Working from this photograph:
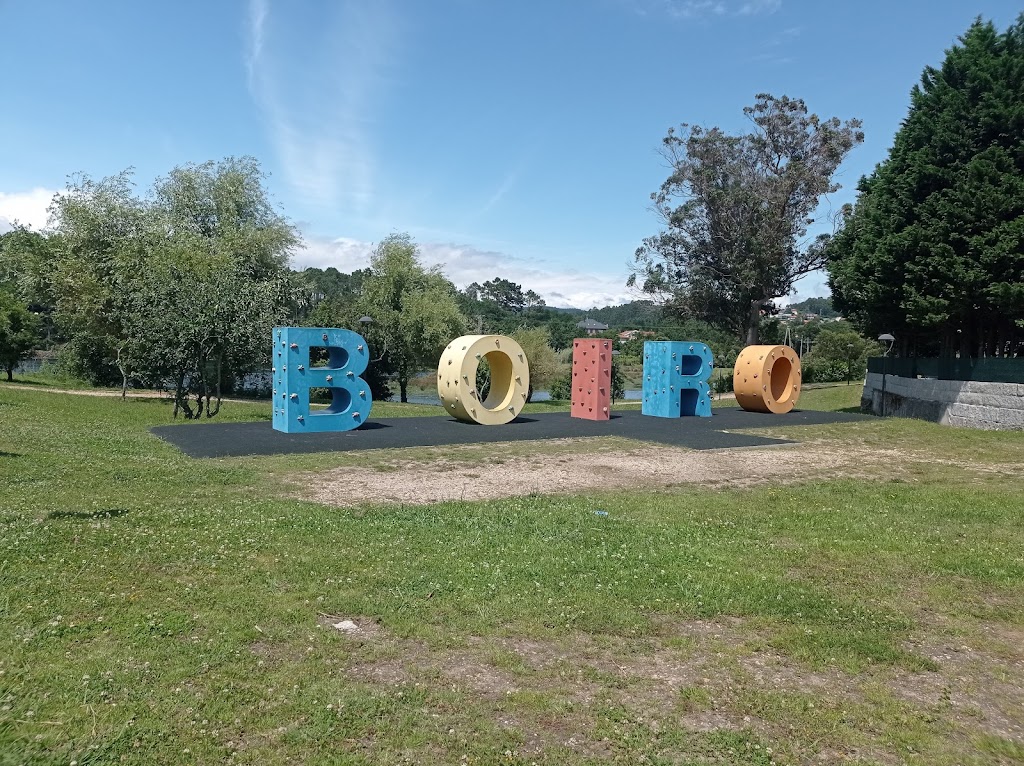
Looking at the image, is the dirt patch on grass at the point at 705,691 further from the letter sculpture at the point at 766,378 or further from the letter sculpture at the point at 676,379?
the letter sculpture at the point at 766,378

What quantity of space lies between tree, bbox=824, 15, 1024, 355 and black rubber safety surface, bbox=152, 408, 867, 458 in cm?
512

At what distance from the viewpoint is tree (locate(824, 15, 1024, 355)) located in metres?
21.4

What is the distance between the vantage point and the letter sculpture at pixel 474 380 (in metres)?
20.3

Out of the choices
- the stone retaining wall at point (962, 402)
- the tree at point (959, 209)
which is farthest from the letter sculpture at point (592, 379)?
the stone retaining wall at point (962, 402)

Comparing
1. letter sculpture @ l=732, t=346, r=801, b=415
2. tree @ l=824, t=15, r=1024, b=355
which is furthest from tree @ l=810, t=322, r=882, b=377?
letter sculpture @ l=732, t=346, r=801, b=415

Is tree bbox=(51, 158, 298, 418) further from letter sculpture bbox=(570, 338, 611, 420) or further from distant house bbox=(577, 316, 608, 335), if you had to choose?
distant house bbox=(577, 316, 608, 335)

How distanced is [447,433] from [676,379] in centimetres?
954

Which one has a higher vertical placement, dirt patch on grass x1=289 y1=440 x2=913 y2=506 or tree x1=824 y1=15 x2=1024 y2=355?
tree x1=824 y1=15 x2=1024 y2=355

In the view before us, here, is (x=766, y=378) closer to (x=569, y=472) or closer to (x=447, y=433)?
(x=447, y=433)

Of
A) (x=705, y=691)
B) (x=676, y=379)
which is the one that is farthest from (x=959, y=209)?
(x=705, y=691)

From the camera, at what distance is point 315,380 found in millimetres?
18078

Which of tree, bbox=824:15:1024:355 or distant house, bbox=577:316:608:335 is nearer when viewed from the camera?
tree, bbox=824:15:1024:355

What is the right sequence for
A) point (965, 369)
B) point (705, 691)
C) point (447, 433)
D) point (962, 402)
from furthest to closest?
point (965, 369), point (962, 402), point (447, 433), point (705, 691)

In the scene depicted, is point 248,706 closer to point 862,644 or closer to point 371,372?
point 862,644
